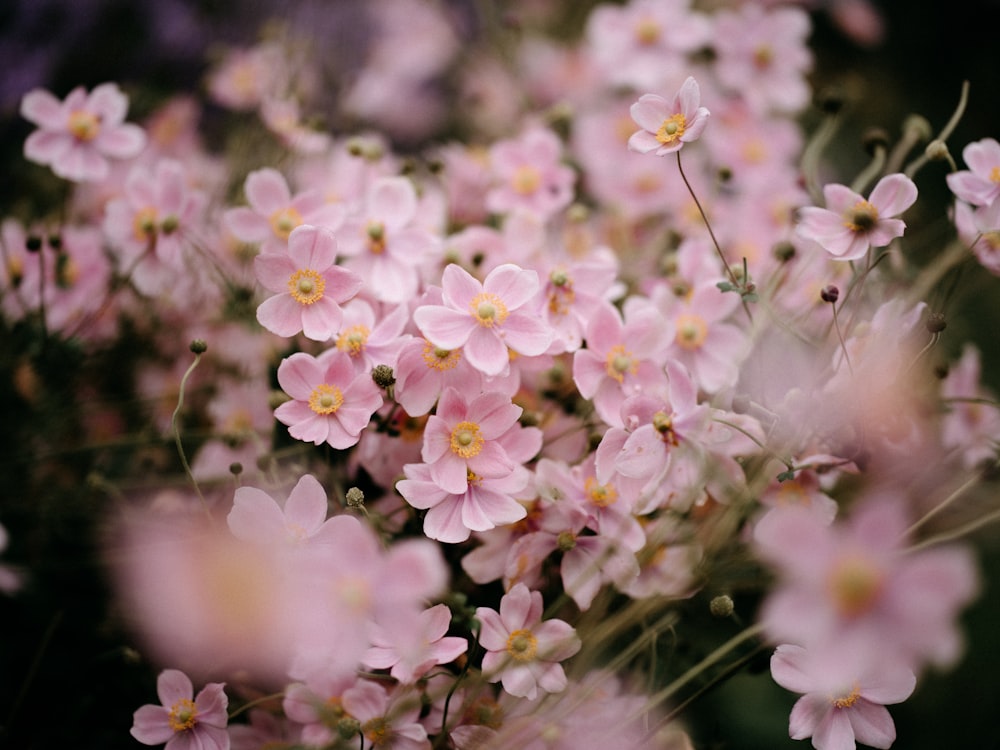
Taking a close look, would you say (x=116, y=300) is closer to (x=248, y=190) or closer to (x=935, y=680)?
(x=248, y=190)

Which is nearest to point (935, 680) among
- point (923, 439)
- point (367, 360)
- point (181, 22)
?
point (923, 439)

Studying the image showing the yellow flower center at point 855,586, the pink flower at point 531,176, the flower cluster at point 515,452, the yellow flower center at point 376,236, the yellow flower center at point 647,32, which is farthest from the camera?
the yellow flower center at point 647,32

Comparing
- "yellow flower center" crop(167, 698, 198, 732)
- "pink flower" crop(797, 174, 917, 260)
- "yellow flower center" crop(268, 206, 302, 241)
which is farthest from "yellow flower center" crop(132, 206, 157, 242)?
"pink flower" crop(797, 174, 917, 260)

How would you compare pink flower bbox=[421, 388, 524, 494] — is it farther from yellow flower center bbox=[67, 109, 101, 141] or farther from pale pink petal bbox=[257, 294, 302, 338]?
yellow flower center bbox=[67, 109, 101, 141]

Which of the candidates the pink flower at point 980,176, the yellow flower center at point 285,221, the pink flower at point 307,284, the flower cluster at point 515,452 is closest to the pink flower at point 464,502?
the flower cluster at point 515,452

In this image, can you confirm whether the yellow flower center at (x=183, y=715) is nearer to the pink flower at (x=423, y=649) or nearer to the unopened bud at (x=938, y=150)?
the pink flower at (x=423, y=649)

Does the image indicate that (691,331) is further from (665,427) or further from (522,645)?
(522,645)
